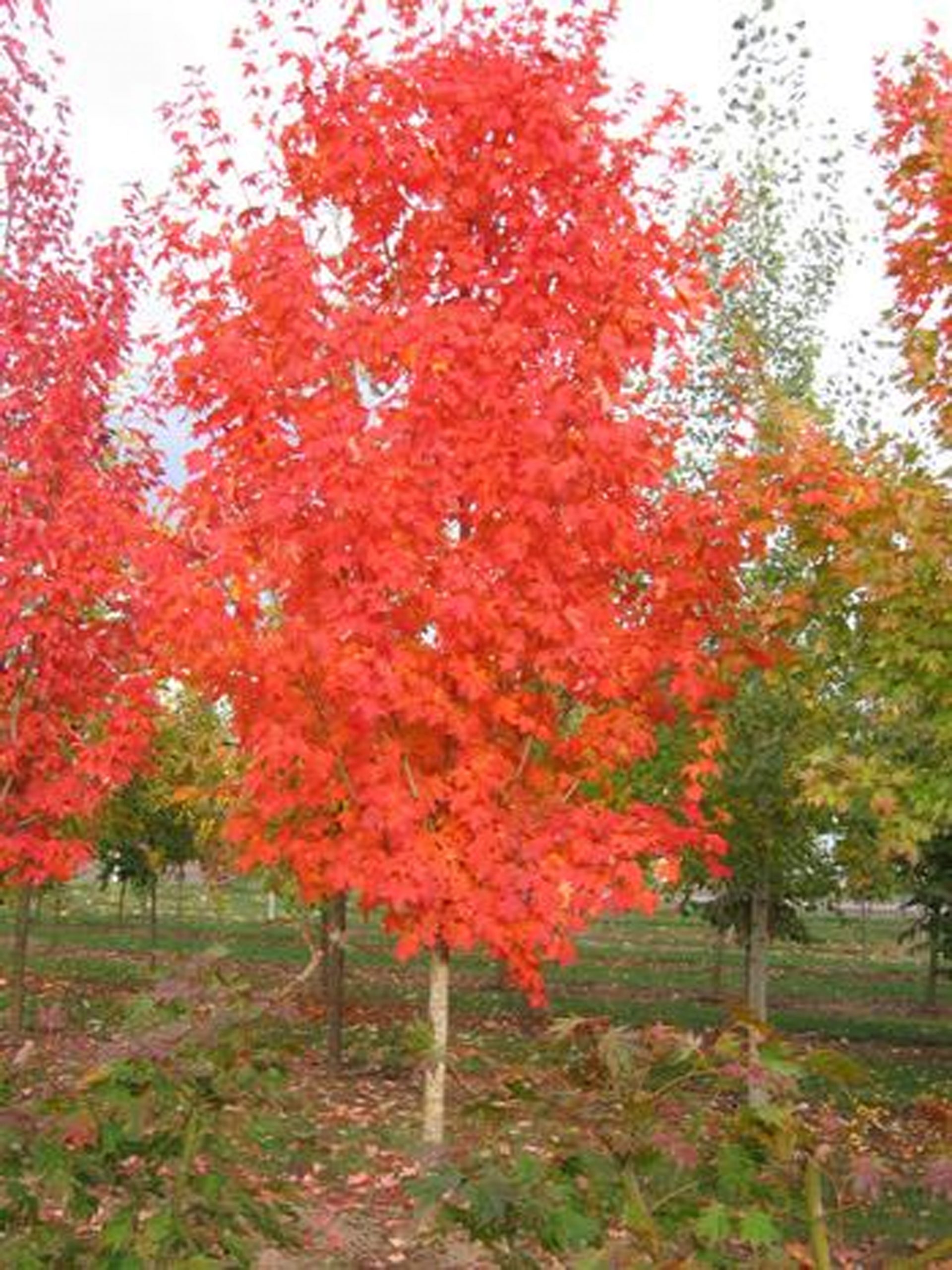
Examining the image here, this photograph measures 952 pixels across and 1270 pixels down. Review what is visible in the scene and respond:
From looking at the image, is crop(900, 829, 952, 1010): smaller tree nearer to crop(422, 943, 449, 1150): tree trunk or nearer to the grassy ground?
the grassy ground

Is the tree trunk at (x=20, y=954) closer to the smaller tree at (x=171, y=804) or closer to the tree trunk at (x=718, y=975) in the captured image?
the smaller tree at (x=171, y=804)

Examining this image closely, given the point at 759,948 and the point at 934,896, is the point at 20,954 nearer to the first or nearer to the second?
the point at 759,948

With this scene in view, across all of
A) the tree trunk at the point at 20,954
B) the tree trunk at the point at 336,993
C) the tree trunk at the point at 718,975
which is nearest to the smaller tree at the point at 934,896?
the tree trunk at the point at 718,975

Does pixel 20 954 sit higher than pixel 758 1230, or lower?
lower

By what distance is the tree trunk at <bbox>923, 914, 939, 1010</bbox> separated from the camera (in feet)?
74.0

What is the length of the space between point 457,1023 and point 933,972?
996cm

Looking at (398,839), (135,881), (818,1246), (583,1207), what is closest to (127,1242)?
(583,1207)

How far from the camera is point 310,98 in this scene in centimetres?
902

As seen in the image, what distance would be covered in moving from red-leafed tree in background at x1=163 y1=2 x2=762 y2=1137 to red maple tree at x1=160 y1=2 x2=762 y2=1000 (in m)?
0.02

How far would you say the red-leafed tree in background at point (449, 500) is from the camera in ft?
25.4

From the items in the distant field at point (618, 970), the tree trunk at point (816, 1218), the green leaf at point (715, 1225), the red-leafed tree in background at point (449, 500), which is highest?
the red-leafed tree in background at point (449, 500)

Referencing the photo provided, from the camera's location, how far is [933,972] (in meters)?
26.0

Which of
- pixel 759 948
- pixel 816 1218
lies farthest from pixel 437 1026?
pixel 759 948

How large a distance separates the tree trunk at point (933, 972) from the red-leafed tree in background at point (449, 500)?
579 inches
